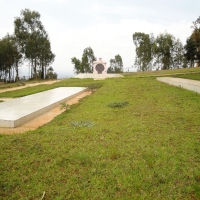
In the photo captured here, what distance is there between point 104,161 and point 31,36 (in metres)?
28.9

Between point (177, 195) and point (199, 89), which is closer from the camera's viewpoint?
point (177, 195)

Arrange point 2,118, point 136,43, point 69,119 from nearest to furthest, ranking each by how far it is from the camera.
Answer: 1. point 2,118
2. point 69,119
3. point 136,43

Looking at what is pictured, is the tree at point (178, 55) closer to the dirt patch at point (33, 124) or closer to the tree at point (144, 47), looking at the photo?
the tree at point (144, 47)

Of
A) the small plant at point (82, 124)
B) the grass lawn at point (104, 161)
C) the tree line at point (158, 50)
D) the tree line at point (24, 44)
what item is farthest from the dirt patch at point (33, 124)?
the tree line at point (158, 50)

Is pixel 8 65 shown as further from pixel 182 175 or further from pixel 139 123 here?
pixel 182 175

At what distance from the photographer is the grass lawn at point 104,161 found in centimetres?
215

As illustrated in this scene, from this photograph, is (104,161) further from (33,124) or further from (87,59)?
(87,59)

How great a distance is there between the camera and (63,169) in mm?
2551

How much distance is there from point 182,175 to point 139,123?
1.98 meters

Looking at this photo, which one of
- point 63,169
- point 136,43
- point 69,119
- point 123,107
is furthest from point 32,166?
point 136,43

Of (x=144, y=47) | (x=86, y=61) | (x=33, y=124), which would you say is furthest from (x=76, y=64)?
(x=33, y=124)

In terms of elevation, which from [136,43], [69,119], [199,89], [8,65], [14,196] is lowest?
[14,196]

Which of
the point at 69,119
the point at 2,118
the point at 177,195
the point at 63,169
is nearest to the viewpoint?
the point at 177,195

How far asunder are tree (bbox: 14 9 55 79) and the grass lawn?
26129mm
